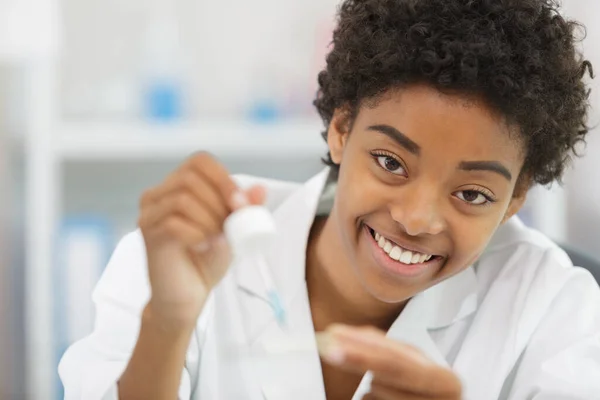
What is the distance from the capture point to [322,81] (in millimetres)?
1113

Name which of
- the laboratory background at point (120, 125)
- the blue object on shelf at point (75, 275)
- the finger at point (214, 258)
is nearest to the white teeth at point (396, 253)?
the finger at point (214, 258)

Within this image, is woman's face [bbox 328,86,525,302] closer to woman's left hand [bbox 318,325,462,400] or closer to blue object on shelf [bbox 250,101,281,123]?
woman's left hand [bbox 318,325,462,400]

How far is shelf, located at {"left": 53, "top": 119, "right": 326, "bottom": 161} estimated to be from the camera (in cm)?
171

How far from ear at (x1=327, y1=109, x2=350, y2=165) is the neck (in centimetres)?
12

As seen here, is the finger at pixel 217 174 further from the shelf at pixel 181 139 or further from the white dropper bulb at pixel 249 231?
the shelf at pixel 181 139

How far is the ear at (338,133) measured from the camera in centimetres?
100

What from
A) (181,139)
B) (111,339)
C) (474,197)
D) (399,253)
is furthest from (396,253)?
(181,139)

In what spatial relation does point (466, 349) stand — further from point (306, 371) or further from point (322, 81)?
point (322, 81)

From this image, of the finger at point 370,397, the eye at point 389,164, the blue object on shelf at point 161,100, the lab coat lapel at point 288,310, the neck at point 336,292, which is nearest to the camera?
the finger at point 370,397

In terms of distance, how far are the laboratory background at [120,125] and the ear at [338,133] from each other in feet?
2.26

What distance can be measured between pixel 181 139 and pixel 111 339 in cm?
85

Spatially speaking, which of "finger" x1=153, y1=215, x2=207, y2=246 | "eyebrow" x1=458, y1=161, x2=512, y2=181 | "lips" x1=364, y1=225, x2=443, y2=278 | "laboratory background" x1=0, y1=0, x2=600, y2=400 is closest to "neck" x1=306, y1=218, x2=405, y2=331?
"lips" x1=364, y1=225, x2=443, y2=278

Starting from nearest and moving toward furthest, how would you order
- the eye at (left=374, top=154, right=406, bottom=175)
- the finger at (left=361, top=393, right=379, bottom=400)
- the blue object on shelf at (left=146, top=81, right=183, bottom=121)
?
the finger at (left=361, top=393, right=379, bottom=400) → the eye at (left=374, top=154, right=406, bottom=175) → the blue object on shelf at (left=146, top=81, right=183, bottom=121)

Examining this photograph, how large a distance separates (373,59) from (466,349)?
0.39m
